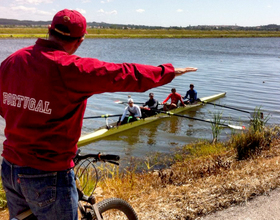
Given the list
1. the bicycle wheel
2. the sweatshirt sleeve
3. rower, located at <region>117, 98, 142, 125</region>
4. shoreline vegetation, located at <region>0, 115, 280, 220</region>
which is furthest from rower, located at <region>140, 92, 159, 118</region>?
the sweatshirt sleeve

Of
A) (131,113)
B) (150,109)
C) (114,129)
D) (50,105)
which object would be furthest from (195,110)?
(50,105)

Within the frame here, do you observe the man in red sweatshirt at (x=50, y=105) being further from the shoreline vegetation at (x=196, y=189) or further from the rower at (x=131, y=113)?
the rower at (x=131, y=113)

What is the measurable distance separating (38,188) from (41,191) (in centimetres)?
3

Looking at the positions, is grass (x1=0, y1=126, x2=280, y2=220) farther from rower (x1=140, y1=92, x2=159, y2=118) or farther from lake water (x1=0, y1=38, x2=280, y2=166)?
rower (x1=140, y1=92, x2=159, y2=118)

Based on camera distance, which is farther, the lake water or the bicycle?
the lake water

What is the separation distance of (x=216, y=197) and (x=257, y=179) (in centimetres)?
89

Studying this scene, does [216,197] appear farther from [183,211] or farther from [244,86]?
[244,86]

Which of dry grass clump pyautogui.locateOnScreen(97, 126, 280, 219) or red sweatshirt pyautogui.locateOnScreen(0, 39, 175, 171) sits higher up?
red sweatshirt pyautogui.locateOnScreen(0, 39, 175, 171)

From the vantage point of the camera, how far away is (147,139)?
13.4 m

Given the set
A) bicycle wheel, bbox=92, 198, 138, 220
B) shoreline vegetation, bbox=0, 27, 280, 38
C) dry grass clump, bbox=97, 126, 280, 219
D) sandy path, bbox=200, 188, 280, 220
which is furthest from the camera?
shoreline vegetation, bbox=0, 27, 280, 38

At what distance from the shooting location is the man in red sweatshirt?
1.89 meters

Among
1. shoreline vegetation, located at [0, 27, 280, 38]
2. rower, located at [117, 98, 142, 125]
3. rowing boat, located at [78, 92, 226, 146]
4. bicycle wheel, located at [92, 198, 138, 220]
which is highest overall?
shoreline vegetation, located at [0, 27, 280, 38]

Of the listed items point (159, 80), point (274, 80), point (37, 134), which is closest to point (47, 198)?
point (37, 134)

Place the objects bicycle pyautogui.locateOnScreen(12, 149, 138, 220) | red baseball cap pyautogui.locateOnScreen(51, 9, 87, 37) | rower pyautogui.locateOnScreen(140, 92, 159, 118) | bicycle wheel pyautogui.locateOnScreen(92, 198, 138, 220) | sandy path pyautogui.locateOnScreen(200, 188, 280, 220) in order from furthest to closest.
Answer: rower pyautogui.locateOnScreen(140, 92, 159, 118), sandy path pyautogui.locateOnScreen(200, 188, 280, 220), bicycle wheel pyautogui.locateOnScreen(92, 198, 138, 220), bicycle pyautogui.locateOnScreen(12, 149, 138, 220), red baseball cap pyautogui.locateOnScreen(51, 9, 87, 37)
